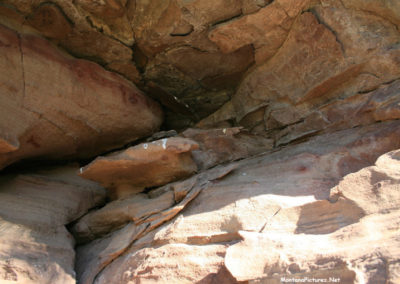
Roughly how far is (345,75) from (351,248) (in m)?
1.70

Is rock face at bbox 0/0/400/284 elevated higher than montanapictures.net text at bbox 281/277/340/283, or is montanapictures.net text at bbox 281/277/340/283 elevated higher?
rock face at bbox 0/0/400/284

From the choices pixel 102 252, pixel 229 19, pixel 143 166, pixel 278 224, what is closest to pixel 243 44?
A: pixel 229 19

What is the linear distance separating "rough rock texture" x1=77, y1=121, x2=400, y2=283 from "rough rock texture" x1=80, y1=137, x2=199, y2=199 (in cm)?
21

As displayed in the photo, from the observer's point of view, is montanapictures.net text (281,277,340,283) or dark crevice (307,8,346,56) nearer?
montanapictures.net text (281,277,340,283)

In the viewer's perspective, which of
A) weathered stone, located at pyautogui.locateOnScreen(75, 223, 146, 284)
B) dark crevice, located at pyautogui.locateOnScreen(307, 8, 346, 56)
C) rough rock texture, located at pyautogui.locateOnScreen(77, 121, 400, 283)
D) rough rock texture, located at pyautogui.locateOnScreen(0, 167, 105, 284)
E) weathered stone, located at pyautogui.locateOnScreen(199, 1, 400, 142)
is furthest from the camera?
dark crevice, located at pyautogui.locateOnScreen(307, 8, 346, 56)

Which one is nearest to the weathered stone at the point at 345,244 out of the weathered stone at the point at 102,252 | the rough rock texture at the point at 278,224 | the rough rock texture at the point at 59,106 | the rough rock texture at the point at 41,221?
the rough rock texture at the point at 278,224

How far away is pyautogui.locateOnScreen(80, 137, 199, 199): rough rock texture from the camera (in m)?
3.07

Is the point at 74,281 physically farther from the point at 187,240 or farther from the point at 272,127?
the point at 272,127

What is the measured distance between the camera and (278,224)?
7.44ft

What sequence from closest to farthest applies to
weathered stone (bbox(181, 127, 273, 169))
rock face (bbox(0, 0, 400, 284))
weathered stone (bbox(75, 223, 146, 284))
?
rock face (bbox(0, 0, 400, 284)), weathered stone (bbox(75, 223, 146, 284)), weathered stone (bbox(181, 127, 273, 169))

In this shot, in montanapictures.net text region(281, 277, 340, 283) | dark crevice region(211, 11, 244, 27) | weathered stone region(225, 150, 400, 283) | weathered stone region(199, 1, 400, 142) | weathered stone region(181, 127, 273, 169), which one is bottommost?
montanapictures.net text region(281, 277, 340, 283)

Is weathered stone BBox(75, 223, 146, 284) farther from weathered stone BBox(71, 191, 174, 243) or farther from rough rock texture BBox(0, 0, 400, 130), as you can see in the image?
rough rock texture BBox(0, 0, 400, 130)

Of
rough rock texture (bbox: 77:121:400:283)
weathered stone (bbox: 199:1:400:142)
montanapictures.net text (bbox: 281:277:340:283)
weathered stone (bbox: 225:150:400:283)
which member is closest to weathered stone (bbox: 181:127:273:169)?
weathered stone (bbox: 199:1:400:142)

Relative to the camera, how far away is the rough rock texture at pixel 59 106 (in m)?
3.04
